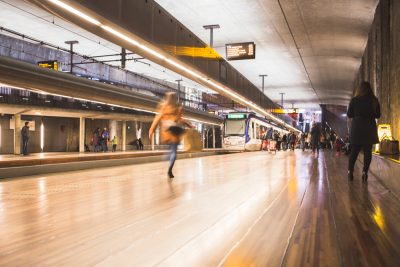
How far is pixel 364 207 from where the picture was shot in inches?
164

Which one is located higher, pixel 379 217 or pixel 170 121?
pixel 170 121

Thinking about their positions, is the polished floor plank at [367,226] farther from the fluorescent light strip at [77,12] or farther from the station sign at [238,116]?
the station sign at [238,116]

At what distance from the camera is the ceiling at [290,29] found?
1148 cm

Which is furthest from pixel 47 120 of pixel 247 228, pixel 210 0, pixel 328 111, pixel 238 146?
pixel 328 111

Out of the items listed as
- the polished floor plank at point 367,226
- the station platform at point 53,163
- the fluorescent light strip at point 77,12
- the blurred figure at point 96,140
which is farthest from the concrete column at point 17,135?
the polished floor plank at point 367,226

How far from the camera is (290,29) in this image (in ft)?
45.3

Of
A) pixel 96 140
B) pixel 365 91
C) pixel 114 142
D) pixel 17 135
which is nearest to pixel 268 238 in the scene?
pixel 365 91

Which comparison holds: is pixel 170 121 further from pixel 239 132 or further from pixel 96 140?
pixel 239 132

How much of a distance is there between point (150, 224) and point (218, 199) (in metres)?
1.58

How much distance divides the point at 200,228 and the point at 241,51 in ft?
38.2

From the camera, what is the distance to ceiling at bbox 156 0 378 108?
11484 mm

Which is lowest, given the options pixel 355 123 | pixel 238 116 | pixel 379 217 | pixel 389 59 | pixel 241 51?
pixel 379 217

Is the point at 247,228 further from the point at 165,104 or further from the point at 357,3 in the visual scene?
the point at 357,3

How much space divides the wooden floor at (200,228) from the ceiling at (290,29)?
25.4 feet
